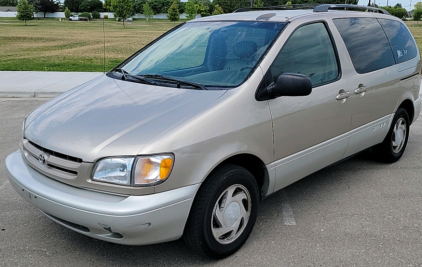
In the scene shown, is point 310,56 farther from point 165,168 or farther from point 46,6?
point 46,6

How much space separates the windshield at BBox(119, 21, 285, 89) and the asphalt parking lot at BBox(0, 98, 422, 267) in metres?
1.24

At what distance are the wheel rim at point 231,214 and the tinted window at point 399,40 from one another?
266 cm

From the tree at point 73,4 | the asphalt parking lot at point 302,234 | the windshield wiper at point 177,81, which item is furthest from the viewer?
the tree at point 73,4

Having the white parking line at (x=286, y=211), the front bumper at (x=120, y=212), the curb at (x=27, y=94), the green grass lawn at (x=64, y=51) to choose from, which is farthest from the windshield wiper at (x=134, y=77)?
the green grass lawn at (x=64, y=51)

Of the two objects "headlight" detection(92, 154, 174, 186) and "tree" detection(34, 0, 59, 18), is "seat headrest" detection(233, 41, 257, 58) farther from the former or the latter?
"tree" detection(34, 0, 59, 18)

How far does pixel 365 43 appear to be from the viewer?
173 inches

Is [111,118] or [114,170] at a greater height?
[111,118]

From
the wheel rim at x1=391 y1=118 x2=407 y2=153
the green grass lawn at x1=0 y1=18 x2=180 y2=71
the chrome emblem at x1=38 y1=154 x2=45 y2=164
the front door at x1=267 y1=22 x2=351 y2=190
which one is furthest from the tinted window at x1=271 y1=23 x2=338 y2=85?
the green grass lawn at x1=0 y1=18 x2=180 y2=71

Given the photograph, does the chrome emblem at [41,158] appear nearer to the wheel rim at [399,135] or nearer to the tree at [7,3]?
the wheel rim at [399,135]

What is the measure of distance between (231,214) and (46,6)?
389 feet

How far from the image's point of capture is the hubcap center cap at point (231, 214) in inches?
→ 122

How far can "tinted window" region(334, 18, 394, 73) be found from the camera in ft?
13.7

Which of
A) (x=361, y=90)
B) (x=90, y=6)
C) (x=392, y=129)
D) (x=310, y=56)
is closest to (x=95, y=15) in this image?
(x=90, y=6)

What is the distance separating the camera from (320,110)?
12.2ft
